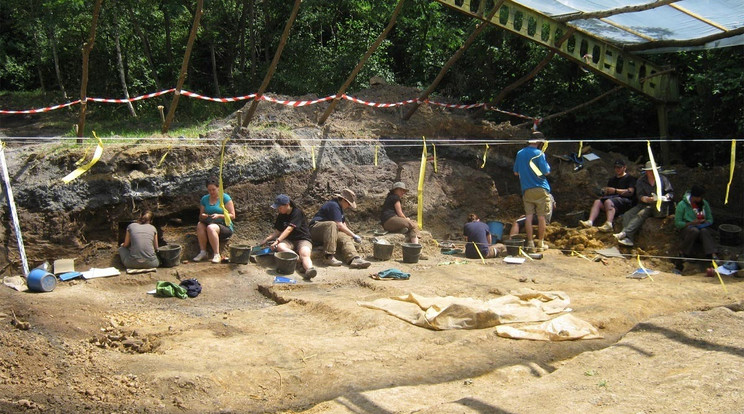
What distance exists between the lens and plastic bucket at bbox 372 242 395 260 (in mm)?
10484

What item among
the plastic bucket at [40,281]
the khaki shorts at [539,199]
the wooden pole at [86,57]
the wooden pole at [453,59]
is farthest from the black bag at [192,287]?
the wooden pole at [453,59]

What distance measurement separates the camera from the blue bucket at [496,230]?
39.6 feet

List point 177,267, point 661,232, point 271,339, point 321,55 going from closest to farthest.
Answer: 1. point 271,339
2. point 177,267
3. point 661,232
4. point 321,55

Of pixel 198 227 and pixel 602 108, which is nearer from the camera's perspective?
pixel 198 227

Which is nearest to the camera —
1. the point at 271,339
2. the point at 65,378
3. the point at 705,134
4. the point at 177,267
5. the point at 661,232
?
the point at 65,378

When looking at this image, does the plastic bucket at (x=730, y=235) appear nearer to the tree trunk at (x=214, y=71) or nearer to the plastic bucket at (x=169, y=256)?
the plastic bucket at (x=169, y=256)

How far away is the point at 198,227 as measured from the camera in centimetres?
988

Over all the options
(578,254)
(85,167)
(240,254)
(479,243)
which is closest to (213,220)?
(240,254)

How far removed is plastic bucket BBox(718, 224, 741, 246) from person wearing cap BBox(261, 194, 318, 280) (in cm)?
646

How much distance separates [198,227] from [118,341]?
3408 mm

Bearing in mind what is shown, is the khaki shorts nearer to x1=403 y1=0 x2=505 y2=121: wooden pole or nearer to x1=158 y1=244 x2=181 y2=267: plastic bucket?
x1=403 y1=0 x2=505 y2=121: wooden pole

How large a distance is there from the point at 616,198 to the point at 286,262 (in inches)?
237

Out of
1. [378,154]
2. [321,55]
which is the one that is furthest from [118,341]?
[321,55]

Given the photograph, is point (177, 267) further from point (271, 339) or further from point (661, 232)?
point (661, 232)
